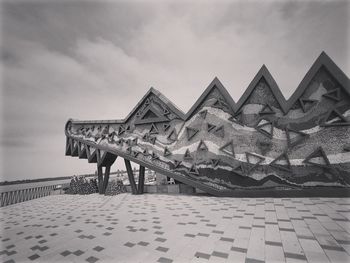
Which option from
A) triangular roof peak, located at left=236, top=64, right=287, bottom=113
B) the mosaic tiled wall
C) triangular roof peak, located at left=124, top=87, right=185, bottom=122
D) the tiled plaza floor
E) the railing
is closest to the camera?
the tiled plaza floor

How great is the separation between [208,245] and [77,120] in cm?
2057

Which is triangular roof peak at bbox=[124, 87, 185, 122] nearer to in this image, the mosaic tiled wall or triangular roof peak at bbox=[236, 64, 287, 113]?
the mosaic tiled wall

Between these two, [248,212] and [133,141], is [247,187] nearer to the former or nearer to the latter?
[248,212]

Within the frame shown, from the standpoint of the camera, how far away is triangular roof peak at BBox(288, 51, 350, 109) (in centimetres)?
1010

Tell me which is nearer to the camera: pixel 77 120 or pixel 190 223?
pixel 190 223

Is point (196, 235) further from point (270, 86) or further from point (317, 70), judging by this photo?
point (317, 70)

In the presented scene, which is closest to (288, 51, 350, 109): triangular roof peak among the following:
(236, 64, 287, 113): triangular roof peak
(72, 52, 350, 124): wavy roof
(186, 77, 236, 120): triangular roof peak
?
(72, 52, 350, 124): wavy roof

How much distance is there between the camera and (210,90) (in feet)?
45.3

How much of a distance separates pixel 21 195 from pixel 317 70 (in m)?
24.7

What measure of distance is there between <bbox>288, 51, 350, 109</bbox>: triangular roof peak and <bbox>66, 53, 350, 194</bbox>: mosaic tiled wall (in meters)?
0.04

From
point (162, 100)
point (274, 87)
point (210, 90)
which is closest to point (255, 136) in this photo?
point (274, 87)

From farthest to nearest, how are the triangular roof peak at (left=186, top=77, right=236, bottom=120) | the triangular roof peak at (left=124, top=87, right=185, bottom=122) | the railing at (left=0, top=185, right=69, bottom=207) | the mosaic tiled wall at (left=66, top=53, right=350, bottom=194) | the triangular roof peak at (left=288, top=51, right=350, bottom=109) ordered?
the railing at (left=0, top=185, right=69, bottom=207)
the triangular roof peak at (left=124, top=87, right=185, bottom=122)
the triangular roof peak at (left=186, top=77, right=236, bottom=120)
the mosaic tiled wall at (left=66, top=53, right=350, bottom=194)
the triangular roof peak at (left=288, top=51, right=350, bottom=109)

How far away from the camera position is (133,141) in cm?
1669

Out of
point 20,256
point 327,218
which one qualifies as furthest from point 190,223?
point 20,256
